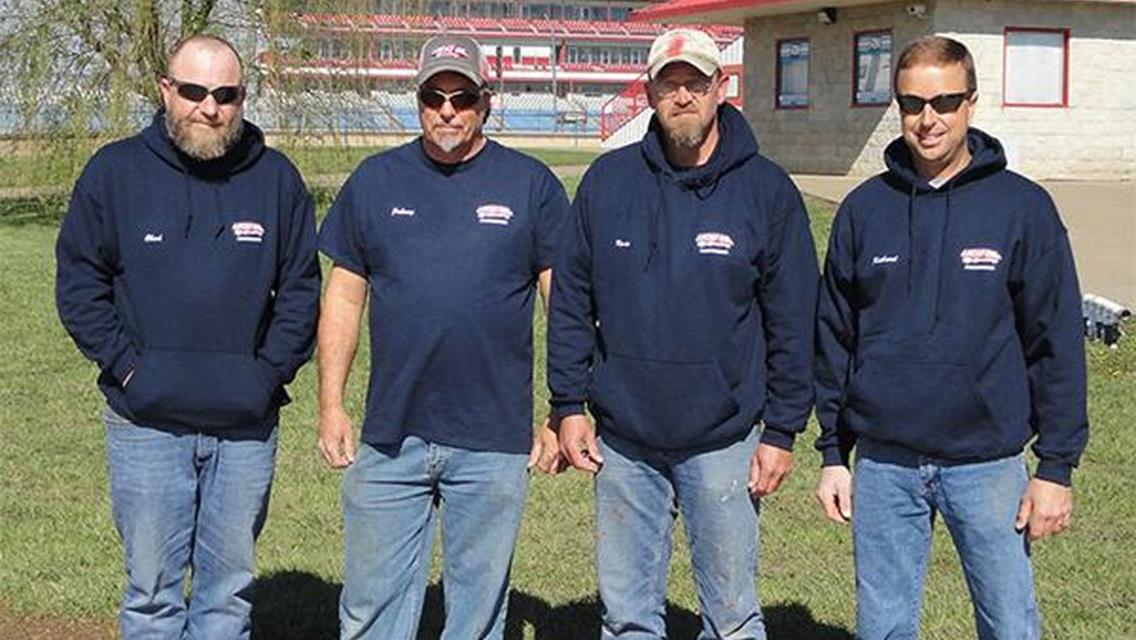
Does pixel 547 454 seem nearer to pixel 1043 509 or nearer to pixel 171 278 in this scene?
pixel 171 278

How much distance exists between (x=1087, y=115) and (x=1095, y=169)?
95 centimetres

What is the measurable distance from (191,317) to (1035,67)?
1008 inches

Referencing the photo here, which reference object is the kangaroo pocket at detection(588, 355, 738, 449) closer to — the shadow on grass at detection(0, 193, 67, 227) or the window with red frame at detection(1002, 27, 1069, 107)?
the shadow on grass at detection(0, 193, 67, 227)

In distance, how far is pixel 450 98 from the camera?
4684mm

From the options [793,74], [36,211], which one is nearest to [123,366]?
[36,211]

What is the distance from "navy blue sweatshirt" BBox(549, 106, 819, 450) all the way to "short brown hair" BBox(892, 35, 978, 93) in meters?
0.50

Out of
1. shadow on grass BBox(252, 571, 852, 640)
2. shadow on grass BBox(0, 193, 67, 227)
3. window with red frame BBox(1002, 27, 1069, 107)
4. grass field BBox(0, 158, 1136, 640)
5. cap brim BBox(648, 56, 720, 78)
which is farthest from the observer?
window with red frame BBox(1002, 27, 1069, 107)

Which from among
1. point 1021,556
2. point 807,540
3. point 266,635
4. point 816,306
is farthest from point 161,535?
point 807,540

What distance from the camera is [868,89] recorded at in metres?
28.7

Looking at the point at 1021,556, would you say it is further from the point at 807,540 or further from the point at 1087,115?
the point at 1087,115

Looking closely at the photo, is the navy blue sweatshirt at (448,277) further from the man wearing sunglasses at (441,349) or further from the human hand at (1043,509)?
the human hand at (1043,509)

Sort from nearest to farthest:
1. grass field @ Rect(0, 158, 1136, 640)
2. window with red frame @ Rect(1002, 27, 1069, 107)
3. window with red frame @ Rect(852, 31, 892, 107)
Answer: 1. grass field @ Rect(0, 158, 1136, 640)
2. window with red frame @ Rect(1002, 27, 1069, 107)
3. window with red frame @ Rect(852, 31, 892, 107)

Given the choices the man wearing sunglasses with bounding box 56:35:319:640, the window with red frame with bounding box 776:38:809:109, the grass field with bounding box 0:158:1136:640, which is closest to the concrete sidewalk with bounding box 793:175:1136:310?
the window with red frame with bounding box 776:38:809:109

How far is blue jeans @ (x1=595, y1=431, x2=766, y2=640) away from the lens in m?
4.64
